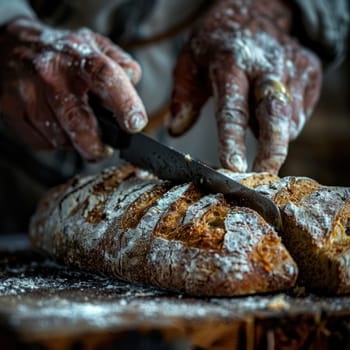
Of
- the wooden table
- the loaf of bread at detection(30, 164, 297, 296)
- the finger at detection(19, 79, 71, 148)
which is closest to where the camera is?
the wooden table

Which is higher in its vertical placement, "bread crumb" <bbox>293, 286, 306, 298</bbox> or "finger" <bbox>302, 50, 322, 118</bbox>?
"finger" <bbox>302, 50, 322, 118</bbox>

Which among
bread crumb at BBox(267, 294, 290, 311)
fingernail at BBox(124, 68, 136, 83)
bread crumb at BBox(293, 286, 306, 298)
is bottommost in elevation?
bread crumb at BBox(293, 286, 306, 298)

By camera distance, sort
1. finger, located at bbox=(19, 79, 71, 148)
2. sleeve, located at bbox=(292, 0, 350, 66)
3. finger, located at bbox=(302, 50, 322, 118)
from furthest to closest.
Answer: sleeve, located at bbox=(292, 0, 350, 66), finger, located at bbox=(302, 50, 322, 118), finger, located at bbox=(19, 79, 71, 148)

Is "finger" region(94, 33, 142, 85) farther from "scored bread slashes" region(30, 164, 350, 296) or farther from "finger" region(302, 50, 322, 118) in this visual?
"finger" region(302, 50, 322, 118)

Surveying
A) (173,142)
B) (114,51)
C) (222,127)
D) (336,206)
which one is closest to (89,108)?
(114,51)

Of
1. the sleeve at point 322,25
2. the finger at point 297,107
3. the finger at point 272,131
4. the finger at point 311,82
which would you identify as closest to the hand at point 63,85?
the finger at point 272,131

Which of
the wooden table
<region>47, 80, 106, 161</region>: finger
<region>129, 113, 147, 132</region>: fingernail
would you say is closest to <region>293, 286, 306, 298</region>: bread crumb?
the wooden table

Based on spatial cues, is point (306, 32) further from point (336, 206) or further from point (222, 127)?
point (336, 206)

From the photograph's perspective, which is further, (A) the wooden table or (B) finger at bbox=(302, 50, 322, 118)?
(B) finger at bbox=(302, 50, 322, 118)
